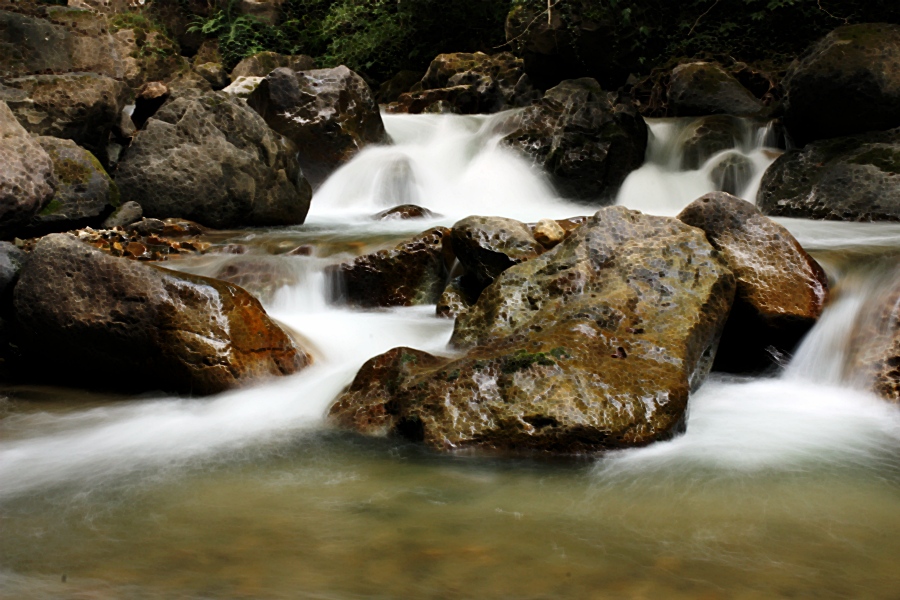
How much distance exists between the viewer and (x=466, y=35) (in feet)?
66.2

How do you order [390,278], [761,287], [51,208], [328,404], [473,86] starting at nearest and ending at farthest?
[328,404] → [761,287] → [390,278] → [51,208] → [473,86]

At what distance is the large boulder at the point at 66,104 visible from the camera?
816 cm

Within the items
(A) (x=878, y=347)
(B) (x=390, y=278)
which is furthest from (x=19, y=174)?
(A) (x=878, y=347)

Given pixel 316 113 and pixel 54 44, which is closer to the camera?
pixel 316 113

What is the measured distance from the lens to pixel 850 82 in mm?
9289

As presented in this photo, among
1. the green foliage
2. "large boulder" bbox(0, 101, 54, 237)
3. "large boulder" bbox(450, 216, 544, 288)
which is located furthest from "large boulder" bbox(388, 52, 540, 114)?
"large boulder" bbox(0, 101, 54, 237)

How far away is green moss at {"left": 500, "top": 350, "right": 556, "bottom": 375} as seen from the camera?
4066mm

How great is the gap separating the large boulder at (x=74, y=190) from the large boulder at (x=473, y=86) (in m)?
9.23

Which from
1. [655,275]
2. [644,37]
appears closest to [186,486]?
[655,275]

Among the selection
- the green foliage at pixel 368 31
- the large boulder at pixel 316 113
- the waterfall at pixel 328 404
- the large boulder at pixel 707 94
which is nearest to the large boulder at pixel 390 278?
the waterfall at pixel 328 404

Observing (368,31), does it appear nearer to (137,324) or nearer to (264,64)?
(264,64)

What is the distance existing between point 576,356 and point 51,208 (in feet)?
19.6

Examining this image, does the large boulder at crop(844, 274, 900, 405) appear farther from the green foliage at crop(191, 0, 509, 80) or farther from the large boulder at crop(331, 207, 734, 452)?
the green foliage at crop(191, 0, 509, 80)

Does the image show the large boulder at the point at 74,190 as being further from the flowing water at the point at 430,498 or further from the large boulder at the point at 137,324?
the flowing water at the point at 430,498
